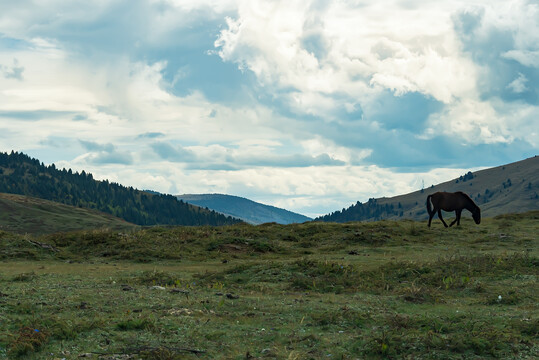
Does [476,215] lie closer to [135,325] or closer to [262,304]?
[262,304]

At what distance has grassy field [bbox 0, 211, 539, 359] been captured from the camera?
10.9m

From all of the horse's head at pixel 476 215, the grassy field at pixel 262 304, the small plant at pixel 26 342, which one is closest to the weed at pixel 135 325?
the grassy field at pixel 262 304

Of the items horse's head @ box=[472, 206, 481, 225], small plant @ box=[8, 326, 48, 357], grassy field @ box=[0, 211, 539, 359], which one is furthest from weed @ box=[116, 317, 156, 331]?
horse's head @ box=[472, 206, 481, 225]

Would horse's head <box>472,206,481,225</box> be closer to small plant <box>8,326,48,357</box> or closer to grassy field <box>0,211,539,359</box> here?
grassy field <box>0,211,539,359</box>

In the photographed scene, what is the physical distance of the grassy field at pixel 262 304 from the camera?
10898 millimetres

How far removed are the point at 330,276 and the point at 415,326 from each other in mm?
8908

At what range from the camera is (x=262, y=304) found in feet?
51.3

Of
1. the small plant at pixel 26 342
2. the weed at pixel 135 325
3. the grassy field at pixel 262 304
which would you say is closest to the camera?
the small plant at pixel 26 342

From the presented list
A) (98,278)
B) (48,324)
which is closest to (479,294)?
(48,324)

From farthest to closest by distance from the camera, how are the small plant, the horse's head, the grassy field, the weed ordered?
the horse's head, the weed, the grassy field, the small plant

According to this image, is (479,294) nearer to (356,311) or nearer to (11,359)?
(356,311)

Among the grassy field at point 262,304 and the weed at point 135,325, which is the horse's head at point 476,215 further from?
the weed at point 135,325

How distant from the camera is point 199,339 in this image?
11.5 meters

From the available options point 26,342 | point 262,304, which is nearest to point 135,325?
point 26,342
